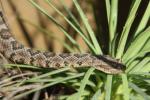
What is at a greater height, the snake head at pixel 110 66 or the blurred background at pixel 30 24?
the blurred background at pixel 30 24

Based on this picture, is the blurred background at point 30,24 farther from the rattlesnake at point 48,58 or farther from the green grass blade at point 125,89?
the green grass blade at point 125,89

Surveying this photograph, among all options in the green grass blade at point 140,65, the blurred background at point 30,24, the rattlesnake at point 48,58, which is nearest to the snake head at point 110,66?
the rattlesnake at point 48,58

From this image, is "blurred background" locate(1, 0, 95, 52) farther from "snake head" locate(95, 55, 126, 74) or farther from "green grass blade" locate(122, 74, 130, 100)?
"green grass blade" locate(122, 74, 130, 100)

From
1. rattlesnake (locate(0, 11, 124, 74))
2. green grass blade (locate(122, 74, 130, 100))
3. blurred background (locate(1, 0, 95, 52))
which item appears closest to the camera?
green grass blade (locate(122, 74, 130, 100))

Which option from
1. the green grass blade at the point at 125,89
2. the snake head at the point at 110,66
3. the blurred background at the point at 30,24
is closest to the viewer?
the green grass blade at the point at 125,89

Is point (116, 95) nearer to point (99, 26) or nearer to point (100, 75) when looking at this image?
point (100, 75)

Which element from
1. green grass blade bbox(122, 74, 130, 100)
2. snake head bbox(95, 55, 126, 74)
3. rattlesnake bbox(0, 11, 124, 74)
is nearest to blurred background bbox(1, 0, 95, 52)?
rattlesnake bbox(0, 11, 124, 74)

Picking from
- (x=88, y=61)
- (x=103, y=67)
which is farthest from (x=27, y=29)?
(x=103, y=67)

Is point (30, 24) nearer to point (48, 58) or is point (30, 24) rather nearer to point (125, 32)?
point (48, 58)
